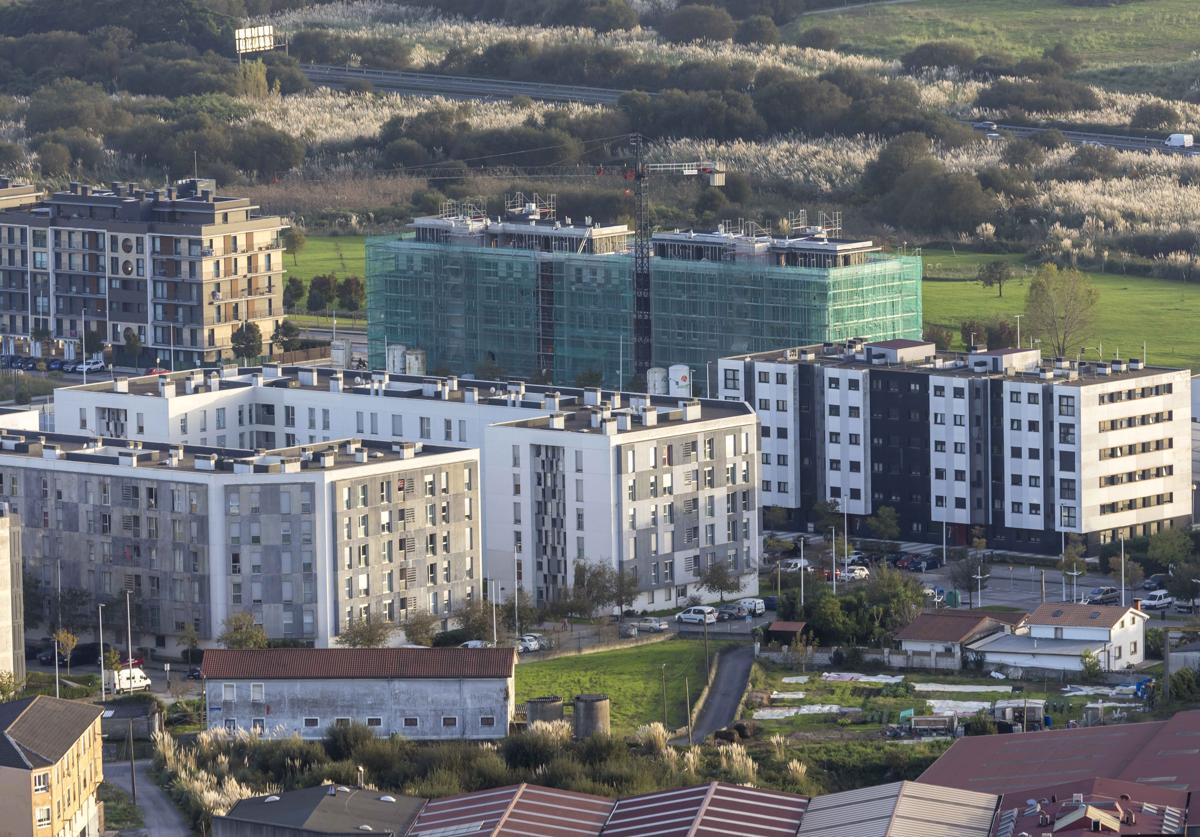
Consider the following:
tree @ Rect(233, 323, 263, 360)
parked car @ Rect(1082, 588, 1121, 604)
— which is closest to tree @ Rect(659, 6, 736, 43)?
tree @ Rect(233, 323, 263, 360)

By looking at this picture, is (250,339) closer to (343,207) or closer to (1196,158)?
(343,207)

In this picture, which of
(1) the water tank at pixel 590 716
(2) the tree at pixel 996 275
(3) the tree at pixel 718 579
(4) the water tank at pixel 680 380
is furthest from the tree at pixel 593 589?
(2) the tree at pixel 996 275

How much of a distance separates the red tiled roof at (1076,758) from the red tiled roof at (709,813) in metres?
3.10

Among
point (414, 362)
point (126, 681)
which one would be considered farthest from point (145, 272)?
point (126, 681)

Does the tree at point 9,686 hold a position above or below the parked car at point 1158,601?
above

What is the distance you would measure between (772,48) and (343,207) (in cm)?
4388

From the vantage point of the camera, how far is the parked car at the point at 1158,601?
220ft

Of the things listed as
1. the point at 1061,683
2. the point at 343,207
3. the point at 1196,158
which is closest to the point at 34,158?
the point at 343,207

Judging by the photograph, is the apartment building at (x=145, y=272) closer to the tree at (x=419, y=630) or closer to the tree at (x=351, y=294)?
the tree at (x=351, y=294)

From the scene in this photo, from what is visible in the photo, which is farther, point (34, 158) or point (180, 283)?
point (34, 158)

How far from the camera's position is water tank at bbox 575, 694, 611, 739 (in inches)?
2121

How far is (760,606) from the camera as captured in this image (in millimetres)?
67188

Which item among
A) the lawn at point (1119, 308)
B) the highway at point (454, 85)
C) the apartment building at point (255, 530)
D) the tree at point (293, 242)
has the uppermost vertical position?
the highway at point (454, 85)

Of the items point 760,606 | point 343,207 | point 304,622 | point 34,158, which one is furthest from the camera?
point 34,158
